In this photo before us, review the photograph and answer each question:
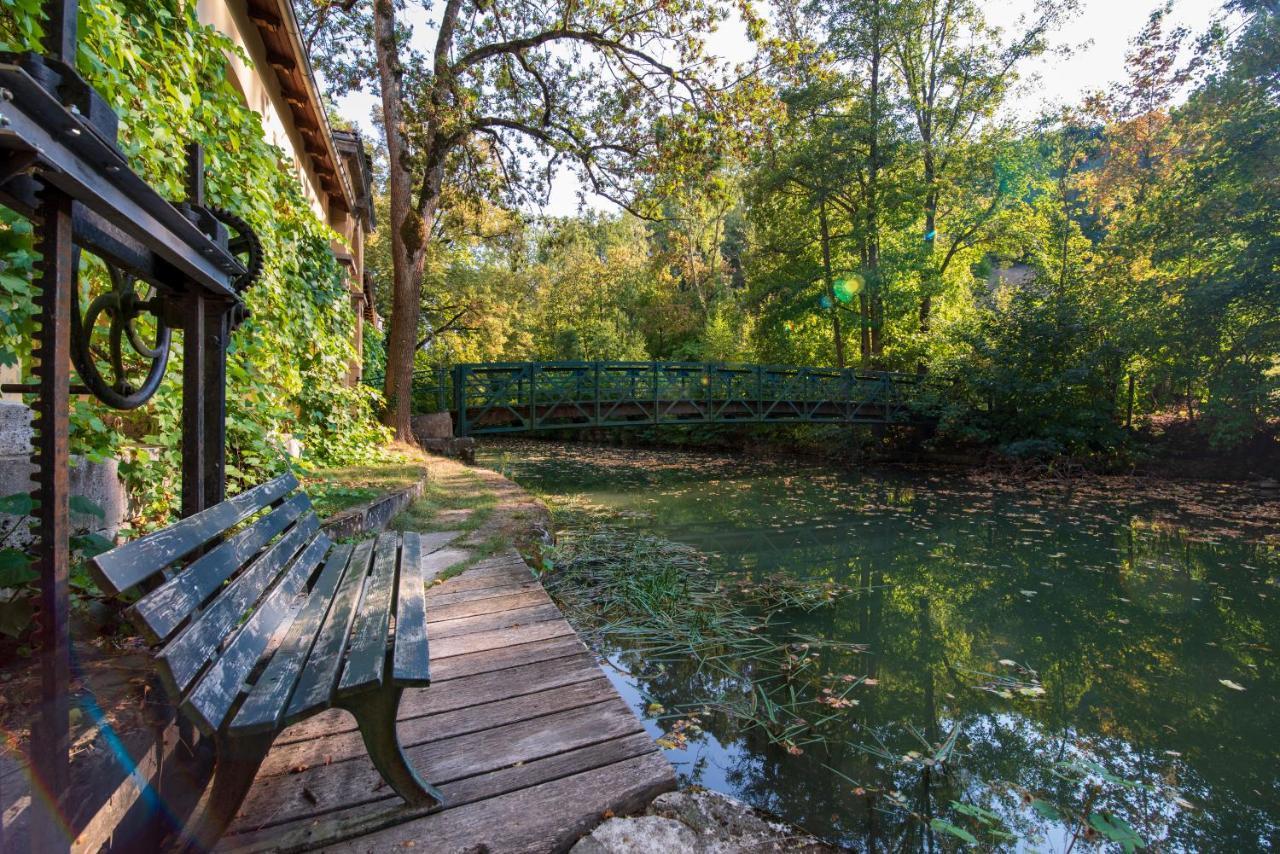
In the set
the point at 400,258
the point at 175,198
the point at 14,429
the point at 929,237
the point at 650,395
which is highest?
the point at 929,237

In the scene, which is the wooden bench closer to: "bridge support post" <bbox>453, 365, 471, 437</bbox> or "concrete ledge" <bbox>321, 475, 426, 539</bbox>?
"concrete ledge" <bbox>321, 475, 426, 539</bbox>

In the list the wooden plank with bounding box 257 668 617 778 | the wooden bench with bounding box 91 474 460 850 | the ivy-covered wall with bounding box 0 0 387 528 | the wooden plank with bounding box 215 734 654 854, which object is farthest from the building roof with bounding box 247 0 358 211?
the wooden plank with bounding box 215 734 654 854

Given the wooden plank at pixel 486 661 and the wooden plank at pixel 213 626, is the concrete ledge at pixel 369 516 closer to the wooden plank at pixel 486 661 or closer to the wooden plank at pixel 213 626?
the wooden plank at pixel 486 661

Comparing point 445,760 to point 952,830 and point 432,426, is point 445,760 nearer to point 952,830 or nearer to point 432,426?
point 952,830

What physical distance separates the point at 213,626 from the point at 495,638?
1315 millimetres

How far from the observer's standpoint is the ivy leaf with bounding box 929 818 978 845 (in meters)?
1.98

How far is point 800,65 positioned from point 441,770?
9.93 m

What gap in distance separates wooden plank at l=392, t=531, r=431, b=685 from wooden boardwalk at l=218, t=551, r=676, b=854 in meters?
0.37

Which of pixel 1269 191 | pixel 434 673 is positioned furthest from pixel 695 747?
pixel 1269 191

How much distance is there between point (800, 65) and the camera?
343 inches

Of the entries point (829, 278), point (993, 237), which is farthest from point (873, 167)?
point (993, 237)

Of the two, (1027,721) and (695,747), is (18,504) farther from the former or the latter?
(1027,721)

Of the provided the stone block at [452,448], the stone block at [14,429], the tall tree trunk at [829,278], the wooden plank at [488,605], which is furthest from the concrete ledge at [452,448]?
the tall tree trunk at [829,278]

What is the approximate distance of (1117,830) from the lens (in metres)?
2.03
